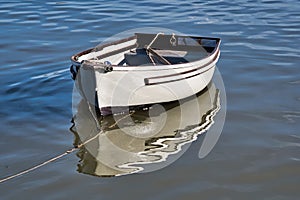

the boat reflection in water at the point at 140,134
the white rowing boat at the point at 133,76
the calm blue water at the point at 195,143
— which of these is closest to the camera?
the calm blue water at the point at 195,143

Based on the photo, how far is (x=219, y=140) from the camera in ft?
28.9

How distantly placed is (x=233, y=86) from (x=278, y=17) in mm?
7505

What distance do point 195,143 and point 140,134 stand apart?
109 centimetres

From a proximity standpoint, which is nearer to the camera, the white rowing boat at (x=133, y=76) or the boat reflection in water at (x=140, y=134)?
the boat reflection in water at (x=140, y=134)

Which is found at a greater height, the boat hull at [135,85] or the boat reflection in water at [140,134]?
the boat hull at [135,85]

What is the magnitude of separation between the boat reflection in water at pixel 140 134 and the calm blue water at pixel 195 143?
253 millimetres

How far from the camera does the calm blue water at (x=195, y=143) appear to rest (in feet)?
24.3

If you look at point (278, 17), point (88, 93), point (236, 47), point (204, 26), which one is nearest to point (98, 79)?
point (88, 93)

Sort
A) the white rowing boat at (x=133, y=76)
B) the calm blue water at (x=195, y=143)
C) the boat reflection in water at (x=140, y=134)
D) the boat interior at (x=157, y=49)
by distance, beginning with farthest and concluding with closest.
A: the boat interior at (x=157, y=49) < the white rowing boat at (x=133, y=76) < the boat reflection in water at (x=140, y=134) < the calm blue water at (x=195, y=143)

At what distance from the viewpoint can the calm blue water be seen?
7422 mm

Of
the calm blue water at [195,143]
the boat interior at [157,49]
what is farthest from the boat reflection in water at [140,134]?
the boat interior at [157,49]

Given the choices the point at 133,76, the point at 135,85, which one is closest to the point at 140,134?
the point at 135,85

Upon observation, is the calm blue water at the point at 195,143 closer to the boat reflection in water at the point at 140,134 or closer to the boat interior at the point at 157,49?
the boat reflection in water at the point at 140,134

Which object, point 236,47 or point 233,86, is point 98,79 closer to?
point 233,86
